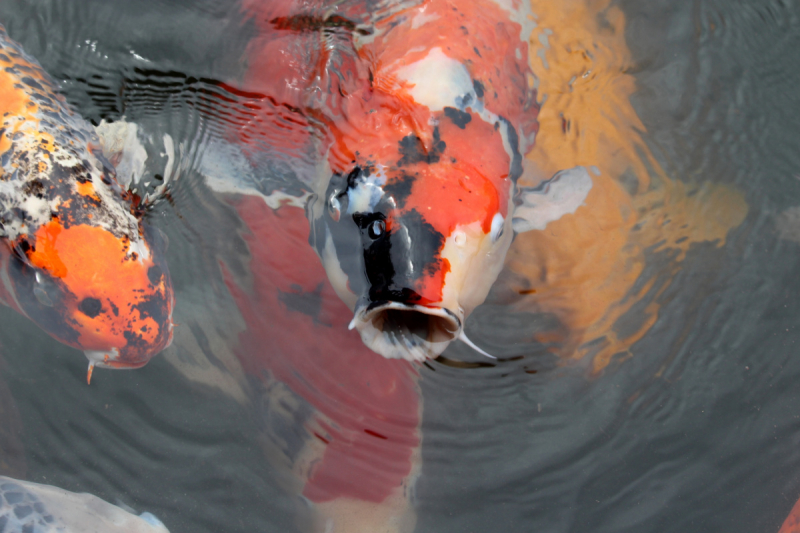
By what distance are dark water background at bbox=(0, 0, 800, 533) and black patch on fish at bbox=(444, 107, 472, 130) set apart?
889 mm

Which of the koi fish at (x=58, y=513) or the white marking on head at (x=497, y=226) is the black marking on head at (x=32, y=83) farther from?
the white marking on head at (x=497, y=226)

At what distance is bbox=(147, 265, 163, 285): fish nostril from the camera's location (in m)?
2.41

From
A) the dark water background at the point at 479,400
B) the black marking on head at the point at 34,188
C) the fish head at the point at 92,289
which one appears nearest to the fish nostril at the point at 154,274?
the fish head at the point at 92,289

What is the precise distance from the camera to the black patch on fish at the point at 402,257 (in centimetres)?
211

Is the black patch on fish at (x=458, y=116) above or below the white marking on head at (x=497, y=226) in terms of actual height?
above

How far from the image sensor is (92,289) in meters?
2.23

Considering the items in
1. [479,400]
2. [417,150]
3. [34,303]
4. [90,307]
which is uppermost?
[417,150]

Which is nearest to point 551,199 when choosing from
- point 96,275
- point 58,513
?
point 96,275

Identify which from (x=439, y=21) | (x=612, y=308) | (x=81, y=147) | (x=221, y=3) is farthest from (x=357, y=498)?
(x=221, y=3)

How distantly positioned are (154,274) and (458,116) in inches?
55.7

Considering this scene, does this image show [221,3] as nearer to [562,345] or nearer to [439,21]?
[439,21]

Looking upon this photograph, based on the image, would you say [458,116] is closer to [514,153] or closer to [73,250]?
[514,153]

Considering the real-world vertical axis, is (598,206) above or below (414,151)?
below

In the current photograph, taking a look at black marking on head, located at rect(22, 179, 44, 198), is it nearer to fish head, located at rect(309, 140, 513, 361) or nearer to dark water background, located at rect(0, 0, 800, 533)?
dark water background, located at rect(0, 0, 800, 533)
